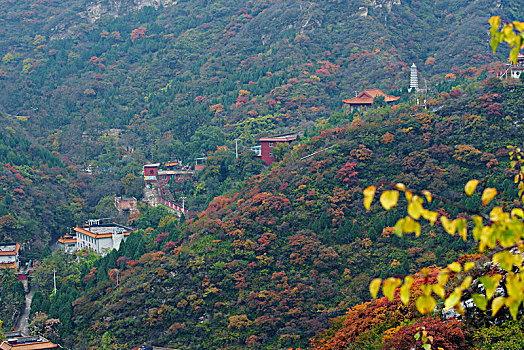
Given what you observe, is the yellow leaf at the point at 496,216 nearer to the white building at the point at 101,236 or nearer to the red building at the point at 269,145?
the white building at the point at 101,236

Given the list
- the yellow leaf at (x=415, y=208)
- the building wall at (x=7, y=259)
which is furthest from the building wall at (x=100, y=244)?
the yellow leaf at (x=415, y=208)

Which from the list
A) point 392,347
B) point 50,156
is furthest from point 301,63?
point 392,347

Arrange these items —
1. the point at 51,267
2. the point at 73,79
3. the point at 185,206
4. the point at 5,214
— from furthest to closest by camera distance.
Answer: the point at 73,79 < the point at 185,206 < the point at 5,214 < the point at 51,267

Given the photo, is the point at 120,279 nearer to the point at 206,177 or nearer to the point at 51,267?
the point at 51,267

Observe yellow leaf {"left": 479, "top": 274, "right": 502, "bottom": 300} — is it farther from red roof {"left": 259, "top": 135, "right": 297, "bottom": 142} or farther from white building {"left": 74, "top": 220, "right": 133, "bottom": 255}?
red roof {"left": 259, "top": 135, "right": 297, "bottom": 142}

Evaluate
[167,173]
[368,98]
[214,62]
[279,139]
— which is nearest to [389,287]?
[279,139]

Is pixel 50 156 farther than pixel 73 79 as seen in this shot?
No
